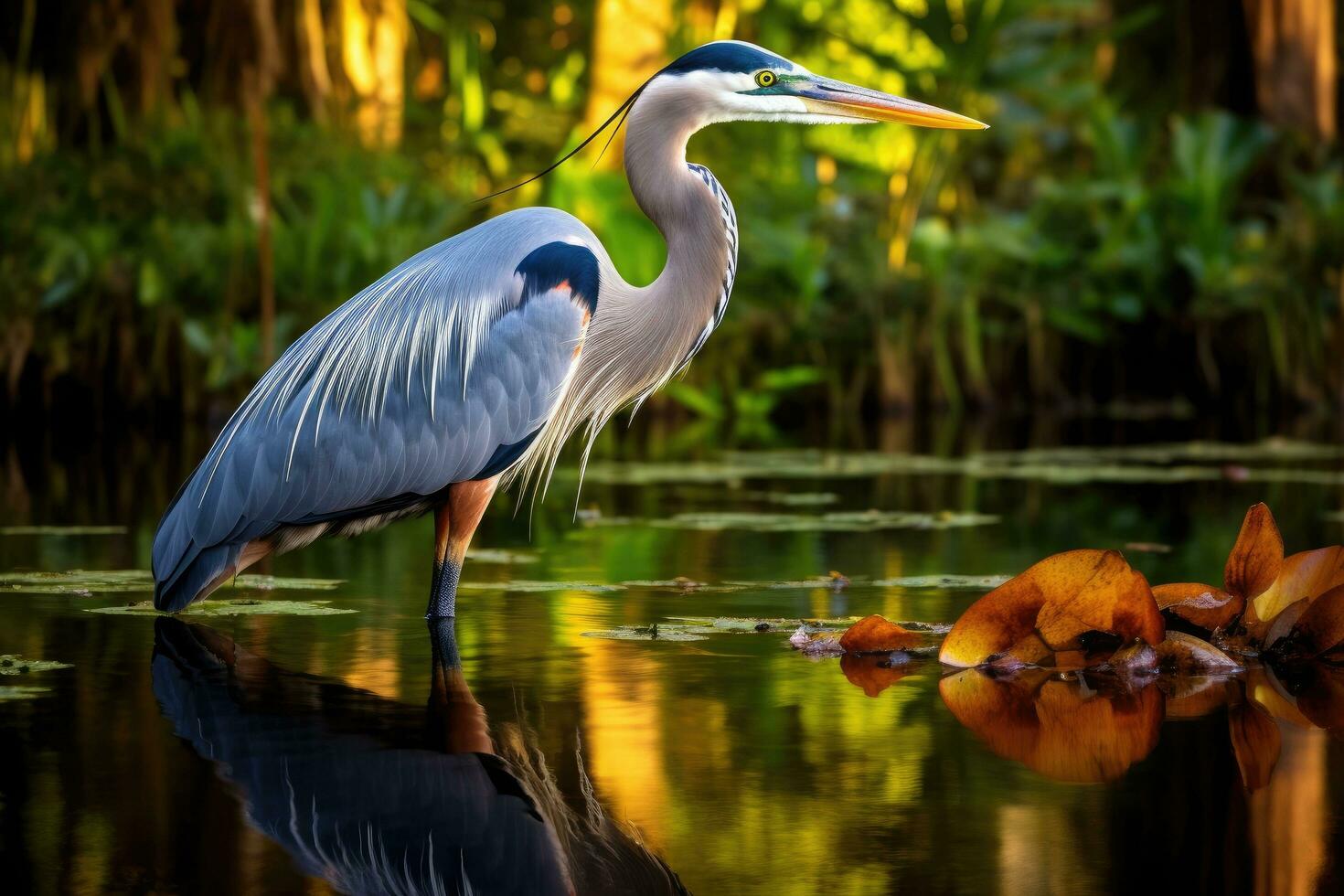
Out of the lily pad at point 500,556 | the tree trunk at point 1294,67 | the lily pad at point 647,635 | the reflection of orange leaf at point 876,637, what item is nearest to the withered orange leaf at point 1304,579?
the reflection of orange leaf at point 876,637

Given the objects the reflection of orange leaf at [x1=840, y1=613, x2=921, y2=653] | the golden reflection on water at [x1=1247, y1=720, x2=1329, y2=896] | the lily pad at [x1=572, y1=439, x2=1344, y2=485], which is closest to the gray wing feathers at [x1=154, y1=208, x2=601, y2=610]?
the reflection of orange leaf at [x1=840, y1=613, x2=921, y2=653]

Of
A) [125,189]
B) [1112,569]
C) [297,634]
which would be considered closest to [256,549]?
[297,634]

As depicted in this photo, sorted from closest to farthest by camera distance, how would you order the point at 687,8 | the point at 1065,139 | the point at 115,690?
the point at 115,690 → the point at 687,8 → the point at 1065,139

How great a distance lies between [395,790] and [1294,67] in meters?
14.5

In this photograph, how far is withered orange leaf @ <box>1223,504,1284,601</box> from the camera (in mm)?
4445

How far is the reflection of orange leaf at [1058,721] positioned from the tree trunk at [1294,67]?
13.0 m

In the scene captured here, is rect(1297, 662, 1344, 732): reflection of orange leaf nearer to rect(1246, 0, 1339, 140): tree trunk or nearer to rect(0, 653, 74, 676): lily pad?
rect(0, 653, 74, 676): lily pad

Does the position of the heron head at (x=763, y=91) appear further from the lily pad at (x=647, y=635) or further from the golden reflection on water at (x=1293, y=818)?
the golden reflection on water at (x=1293, y=818)

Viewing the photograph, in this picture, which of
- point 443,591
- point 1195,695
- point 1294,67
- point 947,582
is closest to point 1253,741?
point 1195,695

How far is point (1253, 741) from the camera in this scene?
3557 mm

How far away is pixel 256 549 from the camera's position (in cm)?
514

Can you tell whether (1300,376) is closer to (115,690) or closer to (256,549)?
(256,549)

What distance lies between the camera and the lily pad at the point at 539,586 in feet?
18.5

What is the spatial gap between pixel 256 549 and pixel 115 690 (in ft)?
3.54
